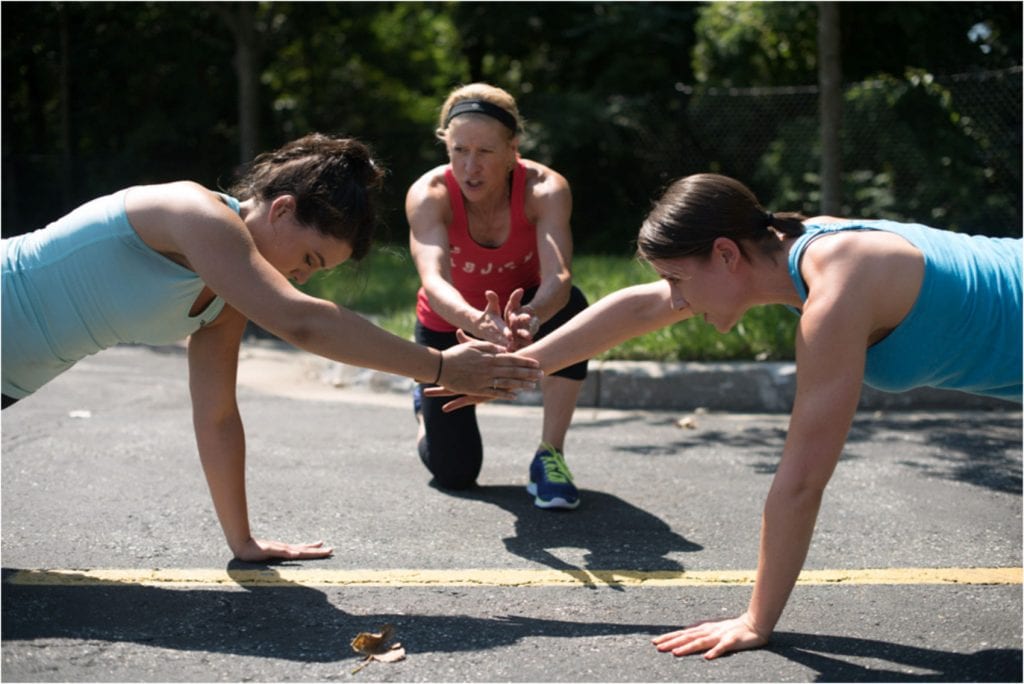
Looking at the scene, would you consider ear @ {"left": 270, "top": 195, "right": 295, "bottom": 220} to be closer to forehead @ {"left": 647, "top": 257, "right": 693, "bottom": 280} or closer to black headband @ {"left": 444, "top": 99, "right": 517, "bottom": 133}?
forehead @ {"left": 647, "top": 257, "right": 693, "bottom": 280}

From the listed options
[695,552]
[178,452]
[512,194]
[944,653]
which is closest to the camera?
[944,653]

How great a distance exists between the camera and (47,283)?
3.42 metres

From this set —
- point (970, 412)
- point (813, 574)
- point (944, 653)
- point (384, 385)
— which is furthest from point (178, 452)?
point (970, 412)

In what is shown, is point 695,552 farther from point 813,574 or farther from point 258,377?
point 258,377

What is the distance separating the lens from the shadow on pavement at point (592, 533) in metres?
4.14

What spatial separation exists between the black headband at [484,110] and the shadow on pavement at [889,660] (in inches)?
94.9

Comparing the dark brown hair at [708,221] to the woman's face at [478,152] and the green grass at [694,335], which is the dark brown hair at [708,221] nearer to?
the woman's face at [478,152]

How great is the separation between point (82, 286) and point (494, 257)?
1962mm

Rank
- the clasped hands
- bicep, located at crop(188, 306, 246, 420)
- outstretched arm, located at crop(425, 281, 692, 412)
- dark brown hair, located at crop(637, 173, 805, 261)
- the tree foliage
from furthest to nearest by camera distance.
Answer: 1. the tree foliage
2. the clasped hands
3. bicep, located at crop(188, 306, 246, 420)
4. outstretched arm, located at crop(425, 281, 692, 412)
5. dark brown hair, located at crop(637, 173, 805, 261)

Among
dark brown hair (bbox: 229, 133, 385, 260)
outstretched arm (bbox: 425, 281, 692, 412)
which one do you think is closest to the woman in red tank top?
outstretched arm (bbox: 425, 281, 692, 412)

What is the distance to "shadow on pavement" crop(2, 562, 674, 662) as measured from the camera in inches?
130

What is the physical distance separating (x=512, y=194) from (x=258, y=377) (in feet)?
11.6

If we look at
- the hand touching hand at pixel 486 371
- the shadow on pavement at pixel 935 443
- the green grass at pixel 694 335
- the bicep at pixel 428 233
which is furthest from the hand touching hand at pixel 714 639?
the green grass at pixel 694 335

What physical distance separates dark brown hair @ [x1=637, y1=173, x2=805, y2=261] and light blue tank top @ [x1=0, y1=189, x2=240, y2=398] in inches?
54.2
